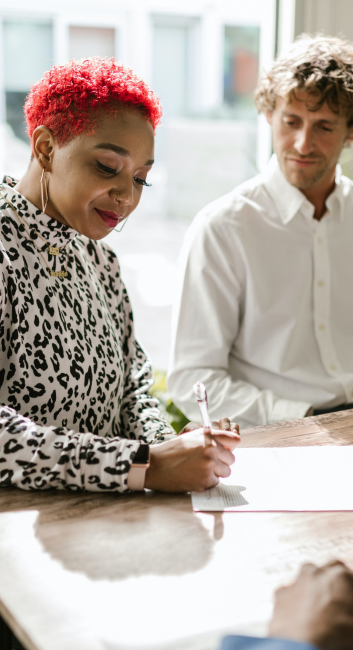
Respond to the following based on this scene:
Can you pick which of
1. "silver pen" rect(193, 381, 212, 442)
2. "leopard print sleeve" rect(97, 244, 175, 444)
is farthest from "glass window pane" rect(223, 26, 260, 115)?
"silver pen" rect(193, 381, 212, 442)

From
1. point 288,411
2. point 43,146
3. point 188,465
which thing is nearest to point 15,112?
point 43,146

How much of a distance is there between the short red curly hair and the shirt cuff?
89cm

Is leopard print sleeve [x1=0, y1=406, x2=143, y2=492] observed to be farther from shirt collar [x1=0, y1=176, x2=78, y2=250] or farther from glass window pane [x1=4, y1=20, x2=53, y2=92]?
glass window pane [x1=4, y1=20, x2=53, y2=92]

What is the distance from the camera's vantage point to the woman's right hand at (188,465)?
1.05m

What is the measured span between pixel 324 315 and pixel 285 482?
97 cm

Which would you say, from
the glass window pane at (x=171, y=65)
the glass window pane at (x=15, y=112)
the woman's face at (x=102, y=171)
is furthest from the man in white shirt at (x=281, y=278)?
the glass window pane at (x=15, y=112)

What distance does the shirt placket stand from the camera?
1.96m

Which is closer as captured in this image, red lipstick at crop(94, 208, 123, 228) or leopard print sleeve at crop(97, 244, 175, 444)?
red lipstick at crop(94, 208, 123, 228)

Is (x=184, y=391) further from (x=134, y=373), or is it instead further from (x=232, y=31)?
(x=232, y=31)

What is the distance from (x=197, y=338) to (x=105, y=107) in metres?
0.85

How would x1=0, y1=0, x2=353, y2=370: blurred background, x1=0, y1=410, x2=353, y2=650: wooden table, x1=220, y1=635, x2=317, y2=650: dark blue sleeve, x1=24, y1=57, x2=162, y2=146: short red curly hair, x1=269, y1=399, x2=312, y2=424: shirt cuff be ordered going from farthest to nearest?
x1=0, y1=0, x2=353, y2=370: blurred background, x1=269, y1=399, x2=312, y2=424: shirt cuff, x1=24, y1=57, x2=162, y2=146: short red curly hair, x1=0, y1=410, x2=353, y2=650: wooden table, x1=220, y1=635, x2=317, y2=650: dark blue sleeve

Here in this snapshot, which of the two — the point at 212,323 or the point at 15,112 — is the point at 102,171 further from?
the point at 15,112

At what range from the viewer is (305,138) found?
1.94 meters

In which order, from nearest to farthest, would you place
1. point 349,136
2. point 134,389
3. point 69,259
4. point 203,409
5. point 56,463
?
point 56,463
point 203,409
point 69,259
point 134,389
point 349,136
